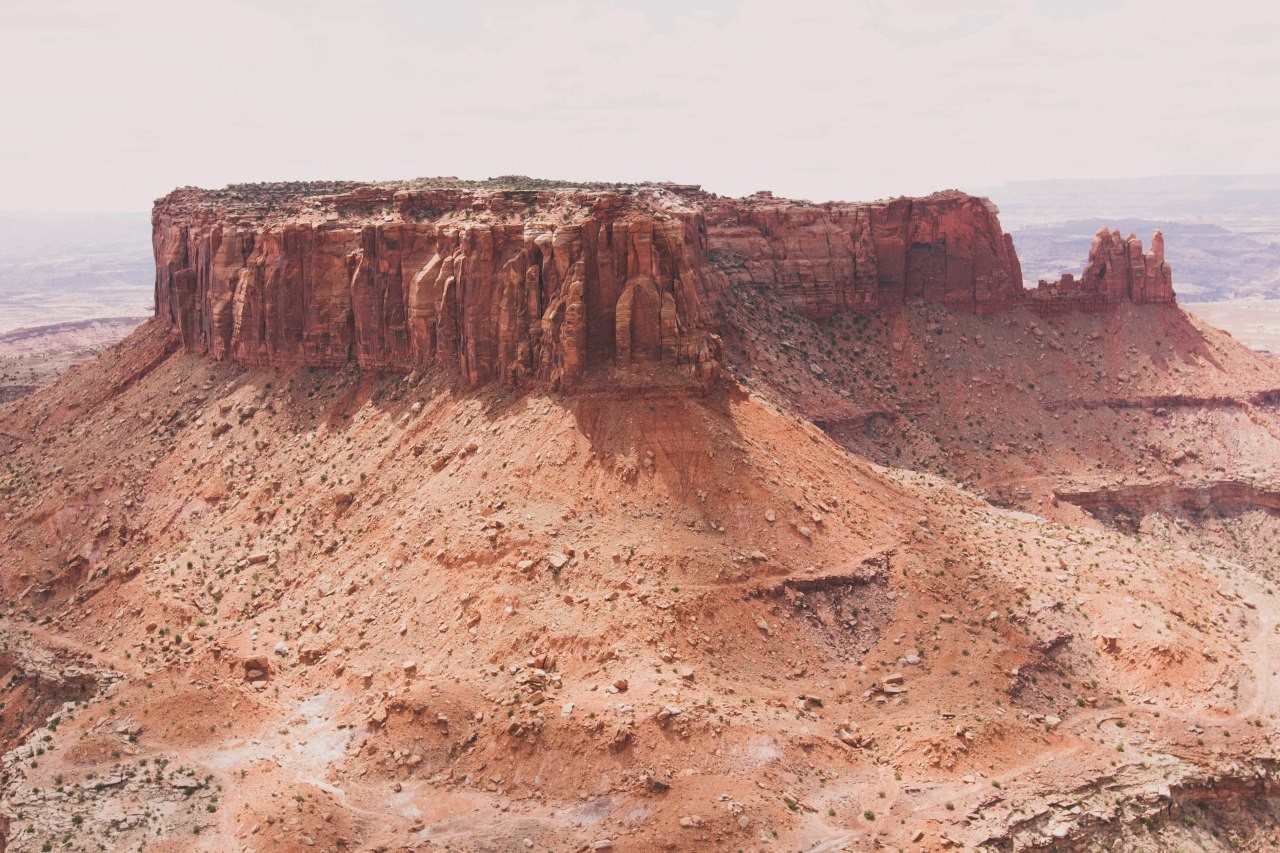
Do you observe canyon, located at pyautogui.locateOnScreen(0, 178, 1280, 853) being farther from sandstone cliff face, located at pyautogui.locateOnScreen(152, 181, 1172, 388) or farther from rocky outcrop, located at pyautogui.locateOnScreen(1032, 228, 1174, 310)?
rocky outcrop, located at pyautogui.locateOnScreen(1032, 228, 1174, 310)

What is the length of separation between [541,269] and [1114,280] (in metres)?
56.1

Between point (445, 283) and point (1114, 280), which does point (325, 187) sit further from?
point (1114, 280)

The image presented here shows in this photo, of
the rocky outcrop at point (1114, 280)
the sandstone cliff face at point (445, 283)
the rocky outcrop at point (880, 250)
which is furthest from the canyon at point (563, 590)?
the rocky outcrop at point (1114, 280)

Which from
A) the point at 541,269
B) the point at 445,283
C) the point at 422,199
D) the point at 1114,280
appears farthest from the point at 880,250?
the point at 541,269

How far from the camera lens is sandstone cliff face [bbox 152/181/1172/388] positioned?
57156mm

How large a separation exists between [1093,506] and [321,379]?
49.5 m

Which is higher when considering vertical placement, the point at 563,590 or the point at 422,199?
the point at 422,199

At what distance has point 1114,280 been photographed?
97500 millimetres

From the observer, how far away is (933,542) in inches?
2249

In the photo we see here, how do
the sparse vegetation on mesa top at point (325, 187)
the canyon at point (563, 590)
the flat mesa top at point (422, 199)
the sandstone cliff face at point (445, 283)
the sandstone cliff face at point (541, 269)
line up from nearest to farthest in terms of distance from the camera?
1. the canyon at point (563, 590)
2. the sandstone cliff face at point (445, 283)
3. the sandstone cliff face at point (541, 269)
4. the flat mesa top at point (422, 199)
5. the sparse vegetation on mesa top at point (325, 187)

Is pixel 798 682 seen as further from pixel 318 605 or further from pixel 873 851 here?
pixel 318 605

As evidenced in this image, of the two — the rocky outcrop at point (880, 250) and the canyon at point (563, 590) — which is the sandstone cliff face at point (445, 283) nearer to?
the canyon at point (563, 590)

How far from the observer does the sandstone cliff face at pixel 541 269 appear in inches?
2250

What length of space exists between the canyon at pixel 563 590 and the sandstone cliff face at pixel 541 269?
28cm
